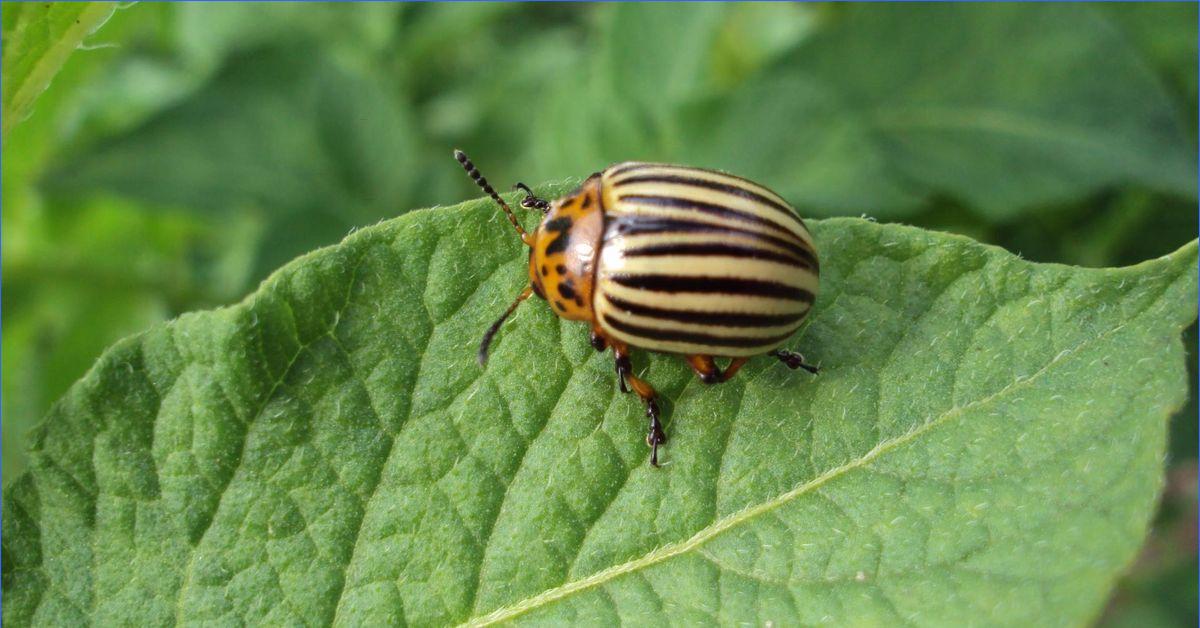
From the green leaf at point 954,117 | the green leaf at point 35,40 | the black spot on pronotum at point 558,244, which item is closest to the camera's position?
the green leaf at point 35,40

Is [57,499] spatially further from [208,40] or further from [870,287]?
[208,40]

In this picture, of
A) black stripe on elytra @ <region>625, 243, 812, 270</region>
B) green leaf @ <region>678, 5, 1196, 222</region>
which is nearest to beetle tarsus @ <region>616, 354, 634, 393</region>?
black stripe on elytra @ <region>625, 243, 812, 270</region>

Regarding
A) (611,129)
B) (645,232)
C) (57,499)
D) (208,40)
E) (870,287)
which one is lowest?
(870,287)

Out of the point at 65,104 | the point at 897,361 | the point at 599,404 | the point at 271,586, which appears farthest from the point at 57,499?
the point at 65,104

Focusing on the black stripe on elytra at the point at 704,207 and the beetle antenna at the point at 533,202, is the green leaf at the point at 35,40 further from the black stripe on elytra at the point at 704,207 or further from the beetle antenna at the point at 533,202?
the black stripe on elytra at the point at 704,207

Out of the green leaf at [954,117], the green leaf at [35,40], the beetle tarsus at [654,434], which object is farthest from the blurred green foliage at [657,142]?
the green leaf at [35,40]

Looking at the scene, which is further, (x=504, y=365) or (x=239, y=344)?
(x=504, y=365)

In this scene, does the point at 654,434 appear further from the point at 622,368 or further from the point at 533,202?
the point at 533,202
